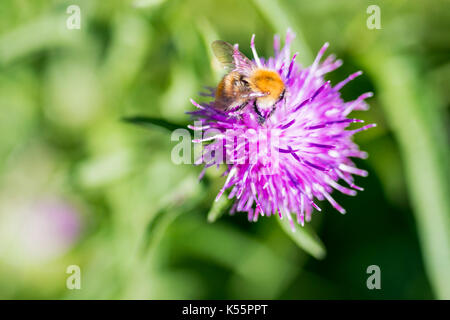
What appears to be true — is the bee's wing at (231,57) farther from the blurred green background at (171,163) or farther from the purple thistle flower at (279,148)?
the blurred green background at (171,163)

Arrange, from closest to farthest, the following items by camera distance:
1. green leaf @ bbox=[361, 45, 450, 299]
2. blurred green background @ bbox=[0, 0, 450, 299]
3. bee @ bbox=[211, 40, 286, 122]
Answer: bee @ bbox=[211, 40, 286, 122], green leaf @ bbox=[361, 45, 450, 299], blurred green background @ bbox=[0, 0, 450, 299]

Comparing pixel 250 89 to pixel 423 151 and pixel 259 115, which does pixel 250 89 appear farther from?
pixel 423 151

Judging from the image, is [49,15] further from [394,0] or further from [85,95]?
[394,0]

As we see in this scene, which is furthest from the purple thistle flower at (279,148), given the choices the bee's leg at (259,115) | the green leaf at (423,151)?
the green leaf at (423,151)

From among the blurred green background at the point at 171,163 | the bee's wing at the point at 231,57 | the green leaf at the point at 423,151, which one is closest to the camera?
the bee's wing at the point at 231,57

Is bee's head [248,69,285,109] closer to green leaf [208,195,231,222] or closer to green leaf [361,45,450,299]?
green leaf [208,195,231,222]

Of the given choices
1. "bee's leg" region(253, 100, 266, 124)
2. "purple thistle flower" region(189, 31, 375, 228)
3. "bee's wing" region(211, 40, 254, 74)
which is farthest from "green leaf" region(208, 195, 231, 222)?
"bee's wing" region(211, 40, 254, 74)

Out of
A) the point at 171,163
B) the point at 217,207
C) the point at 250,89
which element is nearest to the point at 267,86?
the point at 250,89
